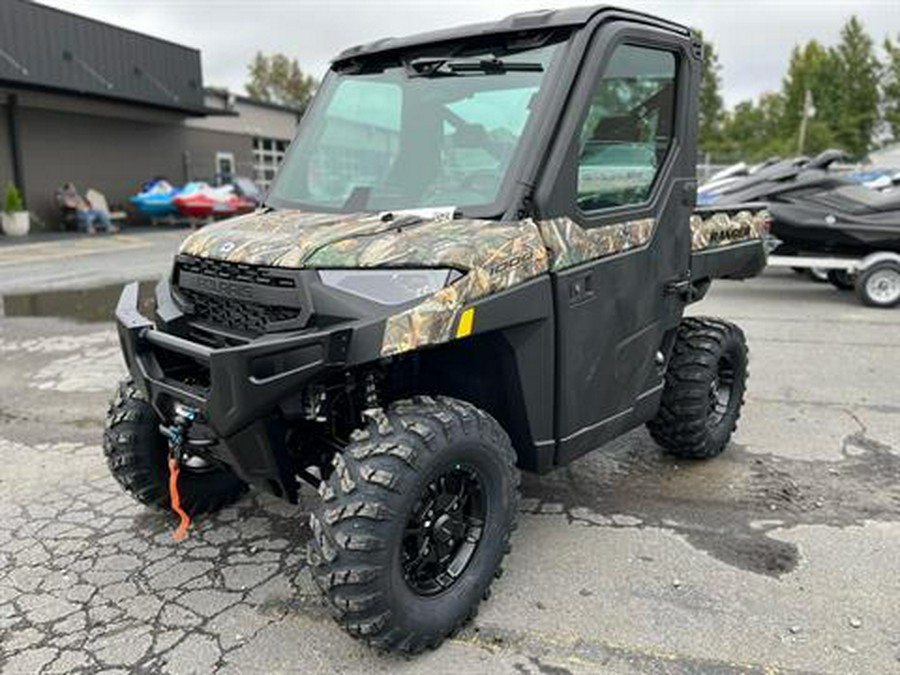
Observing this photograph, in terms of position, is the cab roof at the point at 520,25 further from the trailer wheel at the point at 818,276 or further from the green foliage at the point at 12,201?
the green foliage at the point at 12,201

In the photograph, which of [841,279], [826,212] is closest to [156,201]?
[841,279]

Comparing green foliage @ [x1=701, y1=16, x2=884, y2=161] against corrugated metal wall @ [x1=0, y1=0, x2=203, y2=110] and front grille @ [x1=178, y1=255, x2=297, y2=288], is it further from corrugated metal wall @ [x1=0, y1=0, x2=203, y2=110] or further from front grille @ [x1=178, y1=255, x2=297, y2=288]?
front grille @ [x1=178, y1=255, x2=297, y2=288]

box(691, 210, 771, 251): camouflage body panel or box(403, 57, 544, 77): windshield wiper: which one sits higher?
Result: box(403, 57, 544, 77): windshield wiper

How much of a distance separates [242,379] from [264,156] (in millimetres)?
30778

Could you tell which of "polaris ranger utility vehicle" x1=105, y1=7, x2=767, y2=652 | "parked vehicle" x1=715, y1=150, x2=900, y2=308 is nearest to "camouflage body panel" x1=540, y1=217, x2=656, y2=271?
"polaris ranger utility vehicle" x1=105, y1=7, x2=767, y2=652

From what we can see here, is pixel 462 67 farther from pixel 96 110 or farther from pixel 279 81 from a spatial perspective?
pixel 279 81

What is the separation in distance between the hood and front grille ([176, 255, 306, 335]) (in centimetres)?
4

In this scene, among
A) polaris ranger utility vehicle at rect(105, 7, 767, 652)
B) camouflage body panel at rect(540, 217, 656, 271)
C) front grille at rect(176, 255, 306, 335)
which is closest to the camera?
polaris ranger utility vehicle at rect(105, 7, 767, 652)

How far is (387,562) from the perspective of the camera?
2.61 metres

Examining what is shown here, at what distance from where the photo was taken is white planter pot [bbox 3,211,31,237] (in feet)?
63.2

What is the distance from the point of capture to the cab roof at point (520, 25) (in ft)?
10.3

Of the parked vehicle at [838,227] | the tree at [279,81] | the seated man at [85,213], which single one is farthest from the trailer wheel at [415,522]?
the tree at [279,81]

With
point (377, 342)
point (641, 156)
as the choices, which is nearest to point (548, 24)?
point (641, 156)

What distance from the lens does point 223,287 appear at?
2.97m
